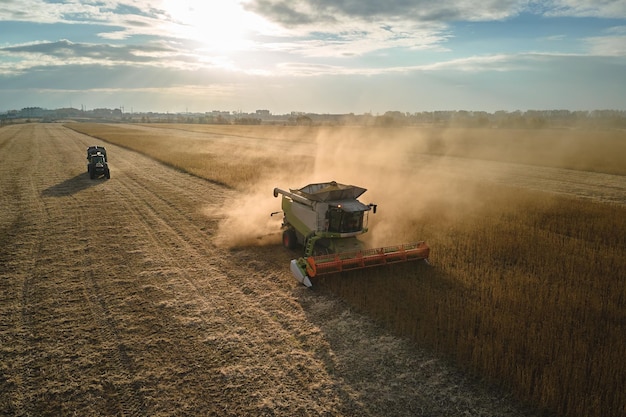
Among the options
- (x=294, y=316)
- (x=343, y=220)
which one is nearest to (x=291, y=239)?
(x=343, y=220)

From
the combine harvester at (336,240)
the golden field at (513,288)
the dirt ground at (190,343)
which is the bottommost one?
the dirt ground at (190,343)

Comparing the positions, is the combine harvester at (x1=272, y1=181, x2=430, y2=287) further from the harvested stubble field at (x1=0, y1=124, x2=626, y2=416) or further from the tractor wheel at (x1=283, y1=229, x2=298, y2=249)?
the tractor wheel at (x1=283, y1=229, x2=298, y2=249)

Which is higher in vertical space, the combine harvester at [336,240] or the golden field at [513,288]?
the combine harvester at [336,240]

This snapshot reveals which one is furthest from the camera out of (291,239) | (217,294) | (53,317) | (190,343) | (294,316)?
(291,239)

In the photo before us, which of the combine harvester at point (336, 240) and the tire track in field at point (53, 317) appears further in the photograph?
the combine harvester at point (336, 240)

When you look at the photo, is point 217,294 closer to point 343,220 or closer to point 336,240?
point 336,240

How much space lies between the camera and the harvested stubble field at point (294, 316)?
19.6ft

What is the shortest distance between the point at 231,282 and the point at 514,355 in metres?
6.37

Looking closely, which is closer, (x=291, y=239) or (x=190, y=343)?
(x=190, y=343)

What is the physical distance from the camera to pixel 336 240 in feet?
35.2

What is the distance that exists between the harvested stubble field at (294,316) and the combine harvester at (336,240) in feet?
1.50

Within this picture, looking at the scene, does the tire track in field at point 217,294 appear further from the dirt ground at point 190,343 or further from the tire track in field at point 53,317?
the tire track in field at point 53,317

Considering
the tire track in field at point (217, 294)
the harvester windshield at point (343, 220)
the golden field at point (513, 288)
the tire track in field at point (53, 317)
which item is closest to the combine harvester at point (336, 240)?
the harvester windshield at point (343, 220)

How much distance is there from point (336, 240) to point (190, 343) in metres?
4.77
